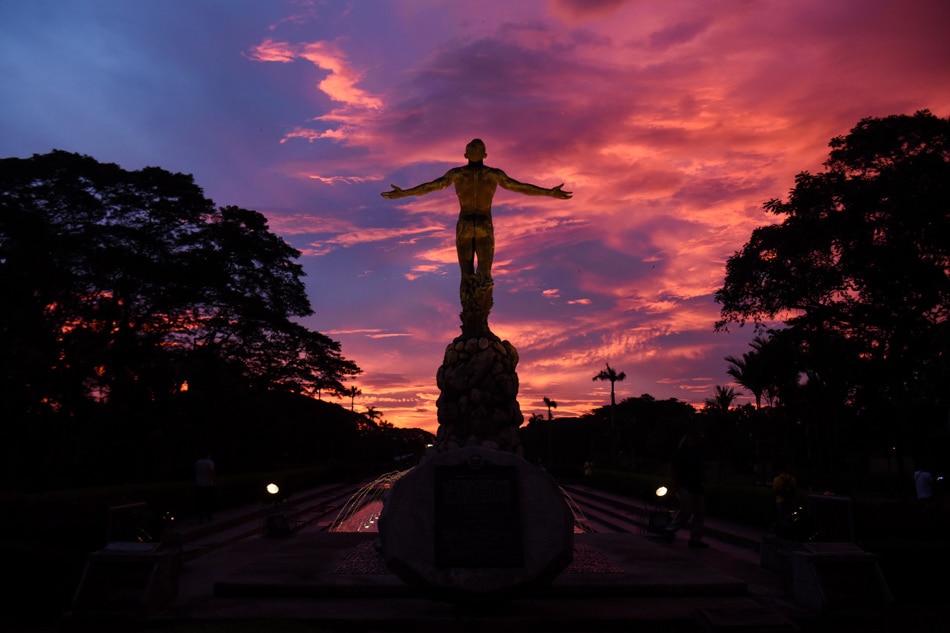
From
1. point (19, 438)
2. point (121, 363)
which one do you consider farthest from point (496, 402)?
point (121, 363)

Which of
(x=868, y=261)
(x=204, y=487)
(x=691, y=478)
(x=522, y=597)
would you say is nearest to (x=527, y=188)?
(x=691, y=478)

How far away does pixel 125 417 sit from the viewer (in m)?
27.6

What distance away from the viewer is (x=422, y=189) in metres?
14.3

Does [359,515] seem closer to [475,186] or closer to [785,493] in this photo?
[475,186]

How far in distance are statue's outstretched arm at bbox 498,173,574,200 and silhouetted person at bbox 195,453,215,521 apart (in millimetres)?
9627

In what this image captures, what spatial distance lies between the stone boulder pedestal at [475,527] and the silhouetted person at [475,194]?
24.5 feet

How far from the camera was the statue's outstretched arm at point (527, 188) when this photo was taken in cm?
1427

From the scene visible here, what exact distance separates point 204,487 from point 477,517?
13.2 meters

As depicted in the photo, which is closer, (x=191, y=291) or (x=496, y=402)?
(x=496, y=402)

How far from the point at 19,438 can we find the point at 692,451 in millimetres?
21544

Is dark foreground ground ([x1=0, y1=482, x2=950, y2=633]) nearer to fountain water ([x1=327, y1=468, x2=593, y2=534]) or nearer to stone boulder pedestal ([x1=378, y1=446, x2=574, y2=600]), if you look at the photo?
stone boulder pedestal ([x1=378, y1=446, x2=574, y2=600])

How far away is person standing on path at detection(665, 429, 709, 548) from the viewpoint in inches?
490

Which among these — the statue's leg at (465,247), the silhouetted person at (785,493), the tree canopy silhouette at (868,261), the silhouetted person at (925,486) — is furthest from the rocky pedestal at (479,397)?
the tree canopy silhouette at (868,261)

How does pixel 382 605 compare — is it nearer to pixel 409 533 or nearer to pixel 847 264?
pixel 409 533
